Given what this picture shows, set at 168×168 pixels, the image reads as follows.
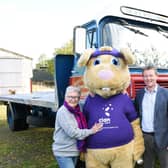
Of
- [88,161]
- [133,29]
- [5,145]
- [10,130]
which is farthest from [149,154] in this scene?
[10,130]

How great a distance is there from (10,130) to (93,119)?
6462 mm

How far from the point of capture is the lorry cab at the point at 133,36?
475 centimetres

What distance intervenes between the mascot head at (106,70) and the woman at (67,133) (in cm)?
20

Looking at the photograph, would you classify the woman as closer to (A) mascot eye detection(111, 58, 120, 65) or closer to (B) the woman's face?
(B) the woman's face

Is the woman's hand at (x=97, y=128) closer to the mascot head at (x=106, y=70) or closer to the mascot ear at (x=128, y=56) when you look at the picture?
the mascot head at (x=106, y=70)

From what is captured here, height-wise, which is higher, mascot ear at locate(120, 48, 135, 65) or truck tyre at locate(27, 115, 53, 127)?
mascot ear at locate(120, 48, 135, 65)

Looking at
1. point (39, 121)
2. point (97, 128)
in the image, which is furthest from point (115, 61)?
point (39, 121)

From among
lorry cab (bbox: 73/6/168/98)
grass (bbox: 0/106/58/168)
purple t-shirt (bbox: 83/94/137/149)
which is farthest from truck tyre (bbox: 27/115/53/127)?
purple t-shirt (bbox: 83/94/137/149)

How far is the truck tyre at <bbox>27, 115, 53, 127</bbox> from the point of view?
24.7 feet

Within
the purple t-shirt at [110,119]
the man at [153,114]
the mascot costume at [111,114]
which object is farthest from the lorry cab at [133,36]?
the purple t-shirt at [110,119]

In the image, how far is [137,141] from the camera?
3.54m

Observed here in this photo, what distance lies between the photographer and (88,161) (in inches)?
137

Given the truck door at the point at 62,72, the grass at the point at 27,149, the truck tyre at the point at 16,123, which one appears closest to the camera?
the truck door at the point at 62,72

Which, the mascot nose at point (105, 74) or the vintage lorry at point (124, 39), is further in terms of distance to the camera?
the vintage lorry at point (124, 39)
